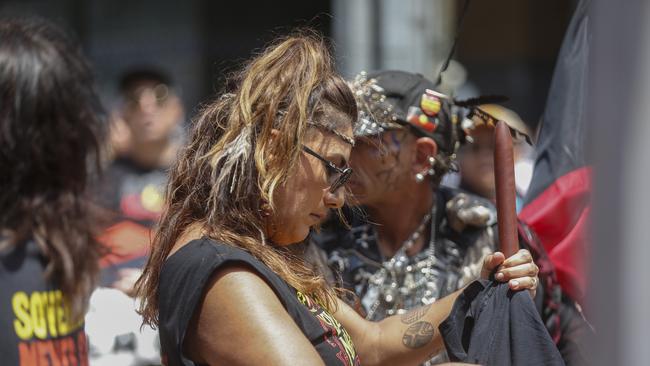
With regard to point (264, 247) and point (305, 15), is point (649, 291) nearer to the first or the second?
point (264, 247)

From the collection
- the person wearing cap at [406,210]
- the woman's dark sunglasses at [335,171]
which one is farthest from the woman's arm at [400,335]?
the woman's dark sunglasses at [335,171]

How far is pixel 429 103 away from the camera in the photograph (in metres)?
3.27

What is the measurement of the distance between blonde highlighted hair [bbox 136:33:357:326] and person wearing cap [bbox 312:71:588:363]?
84 cm

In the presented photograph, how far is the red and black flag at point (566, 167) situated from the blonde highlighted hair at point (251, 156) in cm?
110

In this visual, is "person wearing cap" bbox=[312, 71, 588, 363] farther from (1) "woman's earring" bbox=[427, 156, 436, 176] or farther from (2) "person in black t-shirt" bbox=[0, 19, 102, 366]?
(2) "person in black t-shirt" bbox=[0, 19, 102, 366]

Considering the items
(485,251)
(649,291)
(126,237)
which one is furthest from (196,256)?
(126,237)

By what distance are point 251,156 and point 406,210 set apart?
50.8 inches

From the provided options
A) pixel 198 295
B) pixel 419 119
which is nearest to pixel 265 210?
pixel 198 295

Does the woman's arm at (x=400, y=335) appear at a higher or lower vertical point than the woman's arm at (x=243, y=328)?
lower

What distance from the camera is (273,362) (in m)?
1.95

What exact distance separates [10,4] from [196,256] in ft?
25.8

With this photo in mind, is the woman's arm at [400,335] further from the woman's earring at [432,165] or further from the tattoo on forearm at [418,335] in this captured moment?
the woman's earring at [432,165]

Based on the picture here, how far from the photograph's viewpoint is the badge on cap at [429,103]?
128 inches

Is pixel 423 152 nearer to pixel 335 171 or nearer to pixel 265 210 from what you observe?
pixel 335 171
